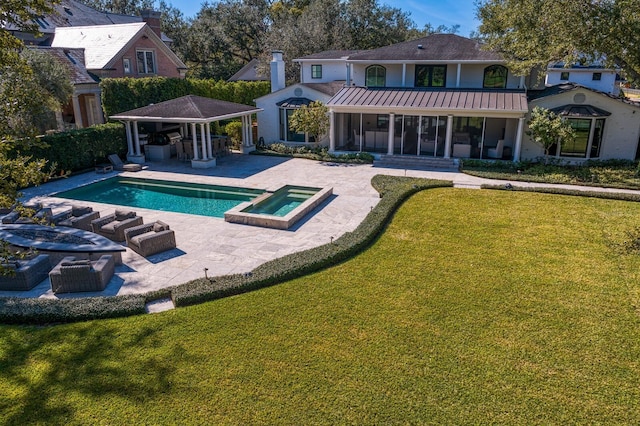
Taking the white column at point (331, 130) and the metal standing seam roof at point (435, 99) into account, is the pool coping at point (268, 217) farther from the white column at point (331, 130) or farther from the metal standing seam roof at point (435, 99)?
the metal standing seam roof at point (435, 99)

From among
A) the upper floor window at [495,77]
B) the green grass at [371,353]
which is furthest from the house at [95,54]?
the green grass at [371,353]

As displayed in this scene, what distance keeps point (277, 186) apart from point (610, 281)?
1275 centimetres

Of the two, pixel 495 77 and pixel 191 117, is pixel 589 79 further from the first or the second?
pixel 191 117

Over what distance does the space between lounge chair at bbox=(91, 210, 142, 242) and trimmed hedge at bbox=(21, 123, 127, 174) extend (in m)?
7.30

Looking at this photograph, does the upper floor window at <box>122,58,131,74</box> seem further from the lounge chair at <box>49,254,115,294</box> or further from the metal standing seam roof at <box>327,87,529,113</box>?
the lounge chair at <box>49,254,115,294</box>

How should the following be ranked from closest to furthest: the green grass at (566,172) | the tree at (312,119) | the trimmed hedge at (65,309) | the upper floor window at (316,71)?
the trimmed hedge at (65,309), the green grass at (566,172), the tree at (312,119), the upper floor window at (316,71)

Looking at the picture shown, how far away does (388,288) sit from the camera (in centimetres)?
1027

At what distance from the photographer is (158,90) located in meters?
29.9

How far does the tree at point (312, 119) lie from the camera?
25.0 meters

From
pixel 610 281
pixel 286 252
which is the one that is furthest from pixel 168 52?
pixel 610 281

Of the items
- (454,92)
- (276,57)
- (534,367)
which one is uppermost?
(276,57)

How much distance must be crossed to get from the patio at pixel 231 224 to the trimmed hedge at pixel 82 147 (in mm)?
900

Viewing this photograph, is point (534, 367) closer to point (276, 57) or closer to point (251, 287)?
point (251, 287)

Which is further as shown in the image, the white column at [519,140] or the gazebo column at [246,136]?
the gazebo column at [246,136]
